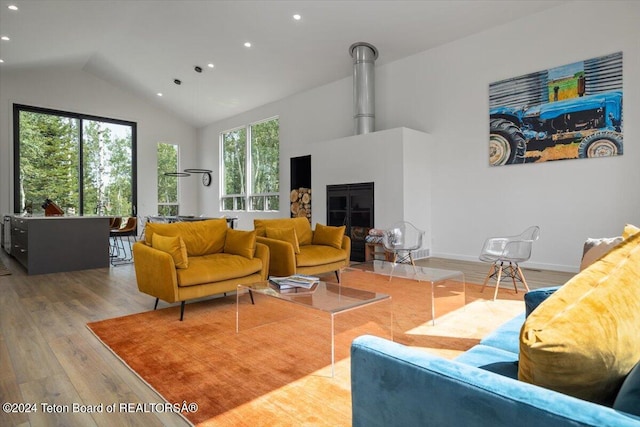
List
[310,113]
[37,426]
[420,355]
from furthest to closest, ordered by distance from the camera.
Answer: [310,113], [37,426], [420,355]

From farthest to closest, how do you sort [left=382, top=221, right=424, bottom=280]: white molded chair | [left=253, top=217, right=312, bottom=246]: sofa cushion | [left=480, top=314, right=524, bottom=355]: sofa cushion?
[left=382, top=221, right=424, bottom=280]: white molded chair
[left=253, top=217, right=312, bottom=246]: sofa cushion
[left=480, top=314, right=524, bottom=355]: sofa cushion

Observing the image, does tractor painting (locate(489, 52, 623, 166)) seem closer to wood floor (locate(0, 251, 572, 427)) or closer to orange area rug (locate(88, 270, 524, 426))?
wood floor (locate(0, 251, 572, 427))

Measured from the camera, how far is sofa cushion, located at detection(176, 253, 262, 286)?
3145mm

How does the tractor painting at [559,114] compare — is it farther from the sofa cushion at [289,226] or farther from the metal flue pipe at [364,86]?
the sofa cushion at [289,226]

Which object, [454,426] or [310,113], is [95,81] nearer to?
[310,113]

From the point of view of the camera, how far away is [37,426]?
1.67 m

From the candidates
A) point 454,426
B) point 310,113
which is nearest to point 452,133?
point 310,113

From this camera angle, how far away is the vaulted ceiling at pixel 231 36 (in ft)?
19.0

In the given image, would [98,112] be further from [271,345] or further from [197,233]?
[271,345]

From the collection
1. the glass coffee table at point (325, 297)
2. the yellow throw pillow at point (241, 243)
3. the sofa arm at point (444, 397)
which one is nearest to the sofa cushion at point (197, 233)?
the yellow throw pillow at point (241, 243)

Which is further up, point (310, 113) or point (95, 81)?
point (95, 81)

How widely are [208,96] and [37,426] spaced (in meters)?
9.38

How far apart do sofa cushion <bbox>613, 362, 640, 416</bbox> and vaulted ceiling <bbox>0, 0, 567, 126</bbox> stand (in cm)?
587

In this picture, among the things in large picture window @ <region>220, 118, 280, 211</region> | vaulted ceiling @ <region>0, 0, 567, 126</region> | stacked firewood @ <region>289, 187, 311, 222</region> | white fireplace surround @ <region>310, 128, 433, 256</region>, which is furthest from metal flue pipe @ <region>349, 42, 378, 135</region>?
large picture window @ <region>220, 118, 280, 211</region>
